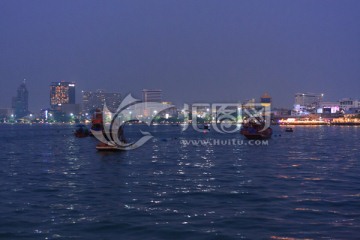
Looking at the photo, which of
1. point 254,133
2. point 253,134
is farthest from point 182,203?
point 254,133

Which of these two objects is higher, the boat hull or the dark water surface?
the boat hull

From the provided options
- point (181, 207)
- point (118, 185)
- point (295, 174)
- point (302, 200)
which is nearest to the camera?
point (181, 207)

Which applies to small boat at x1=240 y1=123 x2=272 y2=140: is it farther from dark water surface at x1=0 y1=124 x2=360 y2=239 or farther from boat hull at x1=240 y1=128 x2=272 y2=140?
dark water surface at x1=0 y1=124 x2=360 y2=239

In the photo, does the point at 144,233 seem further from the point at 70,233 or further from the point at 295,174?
the point at 295,174

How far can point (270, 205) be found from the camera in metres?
15.3

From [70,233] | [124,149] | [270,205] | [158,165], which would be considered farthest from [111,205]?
[124,149]

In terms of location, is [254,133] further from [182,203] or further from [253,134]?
[182,203]

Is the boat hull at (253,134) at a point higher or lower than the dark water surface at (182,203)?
higher

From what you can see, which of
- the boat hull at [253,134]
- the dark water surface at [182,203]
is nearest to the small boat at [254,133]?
the boat hull at [253,134]

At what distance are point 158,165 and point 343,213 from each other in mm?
17686

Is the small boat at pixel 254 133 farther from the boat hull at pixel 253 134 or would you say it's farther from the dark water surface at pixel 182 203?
the dark water surface at pixel 182 203

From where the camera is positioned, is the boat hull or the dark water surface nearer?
the dark water surface

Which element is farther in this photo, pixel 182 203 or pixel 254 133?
pixel 254 133

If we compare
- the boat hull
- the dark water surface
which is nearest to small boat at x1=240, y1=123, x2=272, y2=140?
the boat hull
